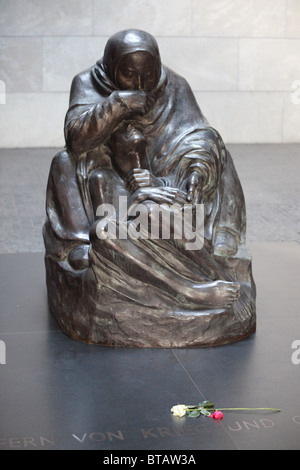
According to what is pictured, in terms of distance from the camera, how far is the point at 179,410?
4.31 meters

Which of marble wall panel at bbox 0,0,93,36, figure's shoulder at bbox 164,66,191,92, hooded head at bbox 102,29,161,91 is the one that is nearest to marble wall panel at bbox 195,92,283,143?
marble wall panel at bbox 0,0,93,36

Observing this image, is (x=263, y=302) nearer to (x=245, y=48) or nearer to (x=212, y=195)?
(x=212, y=195)

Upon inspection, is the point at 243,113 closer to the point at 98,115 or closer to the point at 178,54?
the point at 178,54

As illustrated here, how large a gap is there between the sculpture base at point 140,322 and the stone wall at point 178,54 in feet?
22.9

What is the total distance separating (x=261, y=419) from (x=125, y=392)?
78 cm

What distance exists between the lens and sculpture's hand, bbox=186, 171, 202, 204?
5.37 m

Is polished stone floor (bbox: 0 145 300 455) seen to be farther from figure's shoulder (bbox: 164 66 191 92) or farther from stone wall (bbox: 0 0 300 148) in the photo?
stone wall (bbox: 0 0 300 148)

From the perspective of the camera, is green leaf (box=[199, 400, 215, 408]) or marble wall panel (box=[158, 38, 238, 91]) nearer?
green leaf (box=[199, 400, 215, 408])

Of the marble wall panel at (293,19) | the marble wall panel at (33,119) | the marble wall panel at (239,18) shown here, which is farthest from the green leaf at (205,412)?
the marble wall panel at (293,19)

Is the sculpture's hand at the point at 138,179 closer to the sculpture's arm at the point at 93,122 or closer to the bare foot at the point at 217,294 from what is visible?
the sculpture's arm at the point at 93,122

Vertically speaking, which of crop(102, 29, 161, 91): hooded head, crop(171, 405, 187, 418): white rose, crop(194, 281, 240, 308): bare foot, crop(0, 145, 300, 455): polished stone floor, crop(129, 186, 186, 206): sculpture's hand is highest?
crop(102, 29, 161, 91): hooded head

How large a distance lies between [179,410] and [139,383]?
1.50 ft

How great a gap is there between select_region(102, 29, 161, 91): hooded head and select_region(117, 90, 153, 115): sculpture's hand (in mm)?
93

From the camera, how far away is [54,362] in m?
4.99
